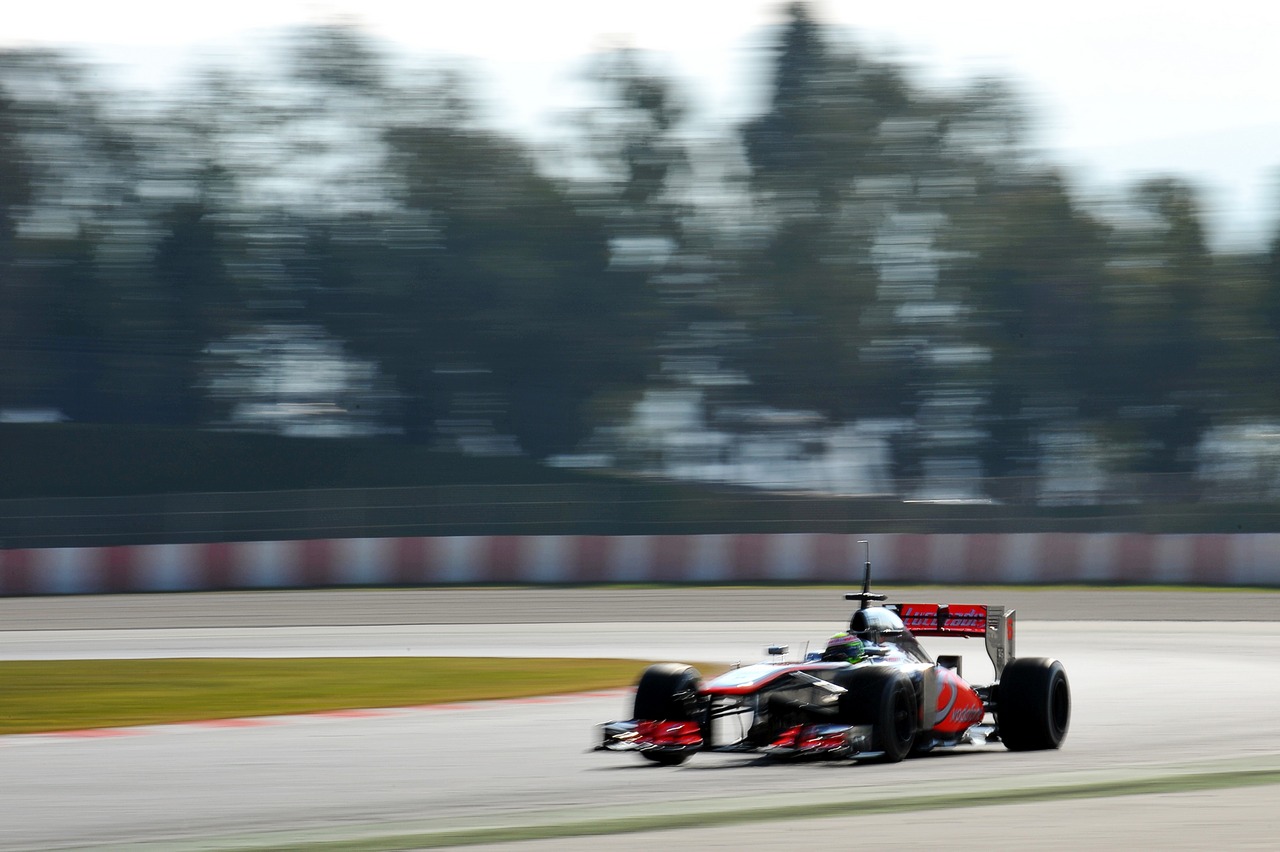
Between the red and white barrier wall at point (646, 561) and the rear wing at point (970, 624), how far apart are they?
21.0 m

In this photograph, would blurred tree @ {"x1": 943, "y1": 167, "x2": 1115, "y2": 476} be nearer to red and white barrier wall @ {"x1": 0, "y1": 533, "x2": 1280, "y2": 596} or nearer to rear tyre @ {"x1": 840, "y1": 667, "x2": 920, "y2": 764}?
red and white barrier wall @ {"x1": 0, "y1": 533, "x2": 1280, "y2": 596}

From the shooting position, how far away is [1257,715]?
13203 millimetres

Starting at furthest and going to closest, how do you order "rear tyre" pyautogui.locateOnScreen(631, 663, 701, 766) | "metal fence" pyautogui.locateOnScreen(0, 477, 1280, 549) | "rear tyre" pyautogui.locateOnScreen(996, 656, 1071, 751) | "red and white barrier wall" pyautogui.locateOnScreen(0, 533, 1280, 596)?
1. "metal fence" pyautogui.locateOnScreen(0, 477, 1280, 549)
2. "red and white barrier wall" pyautogui.locateOnScreen(0, 533, 1280, 596)
3. "rear tyre" pyautogui.locateOnScreen(996, 656, 1071, 751)
4. "rear tyre" pyautogui.locateOnScreen(631, 663, 701, 766)

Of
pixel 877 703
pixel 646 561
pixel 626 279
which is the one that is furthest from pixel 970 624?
pixel 626 279

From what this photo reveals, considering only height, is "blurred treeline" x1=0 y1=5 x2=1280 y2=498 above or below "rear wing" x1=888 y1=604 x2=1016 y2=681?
above

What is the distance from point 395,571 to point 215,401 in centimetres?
2101

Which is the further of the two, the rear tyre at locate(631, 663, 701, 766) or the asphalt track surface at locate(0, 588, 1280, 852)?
the rear tyre at locate(631, 663, 701, 766)

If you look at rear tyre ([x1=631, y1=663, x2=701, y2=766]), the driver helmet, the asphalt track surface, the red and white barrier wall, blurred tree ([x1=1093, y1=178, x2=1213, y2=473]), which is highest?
blurred tree ([x1=1093, y1=178, x2=1213, y2=473])

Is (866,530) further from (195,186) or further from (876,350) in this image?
(195,186)

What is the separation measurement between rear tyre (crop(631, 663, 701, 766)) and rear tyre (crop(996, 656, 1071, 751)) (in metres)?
2.08

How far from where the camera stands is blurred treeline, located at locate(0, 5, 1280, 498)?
2018 inches

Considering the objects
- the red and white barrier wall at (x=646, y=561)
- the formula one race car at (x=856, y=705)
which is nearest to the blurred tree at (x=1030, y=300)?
the red and white barrier wall at (x=646, y=561)

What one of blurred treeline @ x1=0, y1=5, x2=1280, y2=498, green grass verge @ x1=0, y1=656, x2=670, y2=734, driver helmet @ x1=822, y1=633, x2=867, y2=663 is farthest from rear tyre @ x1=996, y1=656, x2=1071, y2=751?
blurred treeline @ x1=0, y1=5, x2=1280, y2=498

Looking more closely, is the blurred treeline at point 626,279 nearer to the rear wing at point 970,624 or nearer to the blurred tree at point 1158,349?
the blurred tree at point 1158,349
